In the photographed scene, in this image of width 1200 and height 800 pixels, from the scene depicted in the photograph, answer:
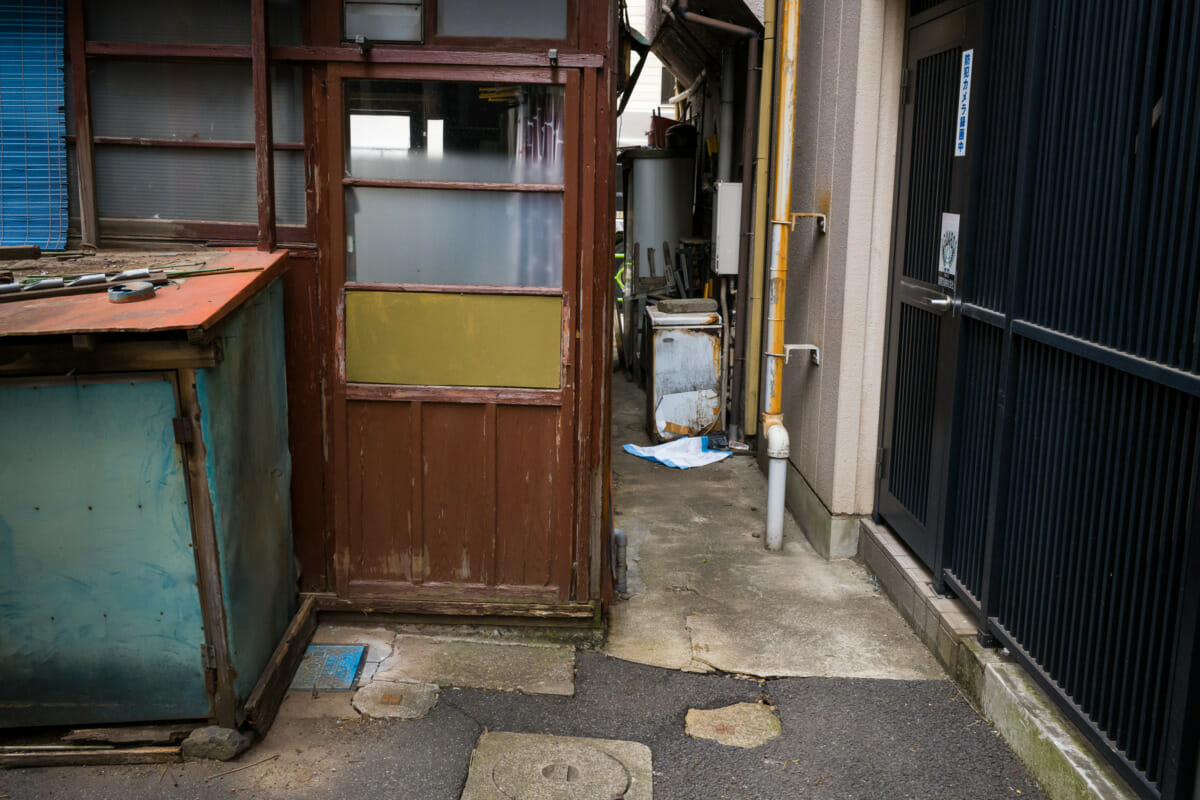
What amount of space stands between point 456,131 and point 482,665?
270 cm

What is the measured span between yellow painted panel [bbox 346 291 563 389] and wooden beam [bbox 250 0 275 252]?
520 mm

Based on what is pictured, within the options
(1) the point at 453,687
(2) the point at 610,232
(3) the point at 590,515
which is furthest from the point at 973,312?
(1) the point at 453,687

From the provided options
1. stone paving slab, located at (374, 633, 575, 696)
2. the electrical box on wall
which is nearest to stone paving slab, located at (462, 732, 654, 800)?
stone paving slab, located at (374, 633, 575, 696)

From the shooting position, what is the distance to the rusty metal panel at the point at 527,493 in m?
5.16

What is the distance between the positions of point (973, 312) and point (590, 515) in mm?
2206

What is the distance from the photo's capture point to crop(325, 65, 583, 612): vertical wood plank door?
4969 millimetres

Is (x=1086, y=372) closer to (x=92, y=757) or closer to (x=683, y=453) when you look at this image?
(x=92, y=757)

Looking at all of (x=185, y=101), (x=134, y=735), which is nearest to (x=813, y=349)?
(x=185, y=101)

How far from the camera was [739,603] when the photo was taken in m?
5.88

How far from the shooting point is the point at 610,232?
509 cm

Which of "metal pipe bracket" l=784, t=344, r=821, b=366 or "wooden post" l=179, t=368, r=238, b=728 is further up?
"metal pipe bracket" l=784, t=344, r=821, b=366

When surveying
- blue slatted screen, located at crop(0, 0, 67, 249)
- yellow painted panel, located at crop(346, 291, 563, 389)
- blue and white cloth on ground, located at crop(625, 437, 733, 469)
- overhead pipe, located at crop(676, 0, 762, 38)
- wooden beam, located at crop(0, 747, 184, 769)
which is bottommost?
wooden beam, located at crop(0, 747, 184, 769)

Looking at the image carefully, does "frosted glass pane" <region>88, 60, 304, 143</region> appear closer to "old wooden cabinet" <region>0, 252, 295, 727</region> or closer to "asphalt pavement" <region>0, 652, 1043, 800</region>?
"old wooden cabinet" <region>0, 252, 295, 727</region>

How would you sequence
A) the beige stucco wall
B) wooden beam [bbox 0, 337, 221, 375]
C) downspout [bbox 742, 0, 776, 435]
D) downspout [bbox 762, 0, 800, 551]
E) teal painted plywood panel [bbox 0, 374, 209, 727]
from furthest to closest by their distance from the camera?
downspout [bbox 742, 0, 776, 435], downspout [bbox 762, 0, 800, 551], the beige stucco wall, teal painted plywood panel [bbox 0, 374, 209, 727], wooden beam [bbox 0, 337, 221, 375]
